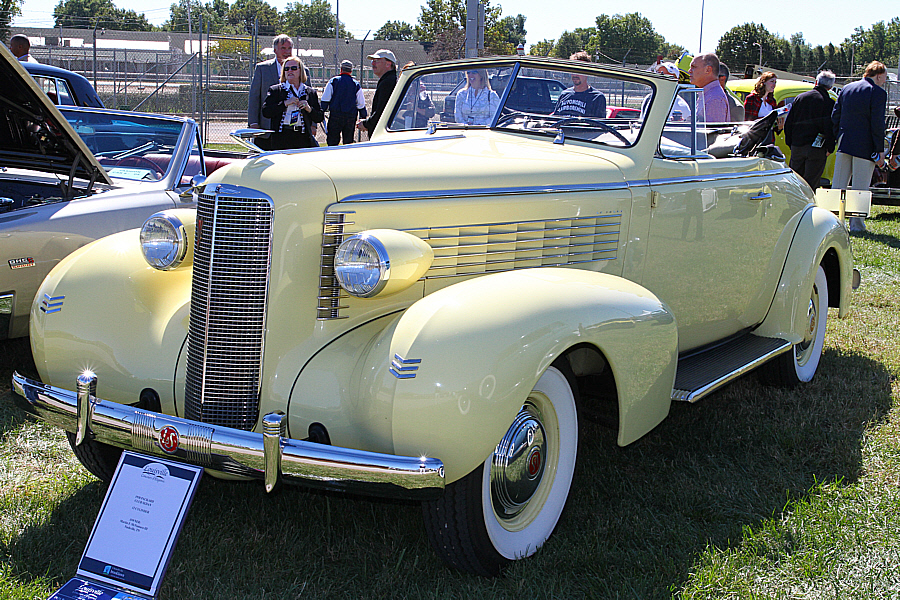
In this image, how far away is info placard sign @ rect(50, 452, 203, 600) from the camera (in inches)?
86.9

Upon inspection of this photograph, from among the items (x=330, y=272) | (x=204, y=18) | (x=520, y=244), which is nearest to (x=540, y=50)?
(x=520, y=244)

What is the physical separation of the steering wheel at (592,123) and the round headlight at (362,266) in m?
1.54

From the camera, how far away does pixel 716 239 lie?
3732 mm

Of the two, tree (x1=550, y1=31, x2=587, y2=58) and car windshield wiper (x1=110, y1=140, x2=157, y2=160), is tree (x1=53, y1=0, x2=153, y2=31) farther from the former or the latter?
car windshield wiper (x1=110, y1=140, x2=157, y2=160)

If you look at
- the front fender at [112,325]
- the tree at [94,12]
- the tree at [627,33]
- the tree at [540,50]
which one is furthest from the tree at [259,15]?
the front fender at [112,325]

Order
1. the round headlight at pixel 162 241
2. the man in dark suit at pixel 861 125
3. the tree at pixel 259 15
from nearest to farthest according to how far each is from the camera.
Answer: the round headlight at pixel 162 241, the man in dark suit at pixel 861 125, the tree at pixel 259 15

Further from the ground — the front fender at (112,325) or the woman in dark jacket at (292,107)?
the woman in dark jacket at (292,107)

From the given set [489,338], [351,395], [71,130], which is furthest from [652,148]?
[71,130]

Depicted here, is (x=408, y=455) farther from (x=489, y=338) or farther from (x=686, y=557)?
(x=686, y=557)

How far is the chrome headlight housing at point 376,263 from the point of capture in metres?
2.38

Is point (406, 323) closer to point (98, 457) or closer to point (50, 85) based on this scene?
point (98, 457)

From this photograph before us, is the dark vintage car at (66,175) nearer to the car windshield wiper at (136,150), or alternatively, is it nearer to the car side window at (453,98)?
the car windshield wiper at (136,150)

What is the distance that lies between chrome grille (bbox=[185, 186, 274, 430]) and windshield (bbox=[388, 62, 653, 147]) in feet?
5.15

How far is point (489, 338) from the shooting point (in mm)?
2229
